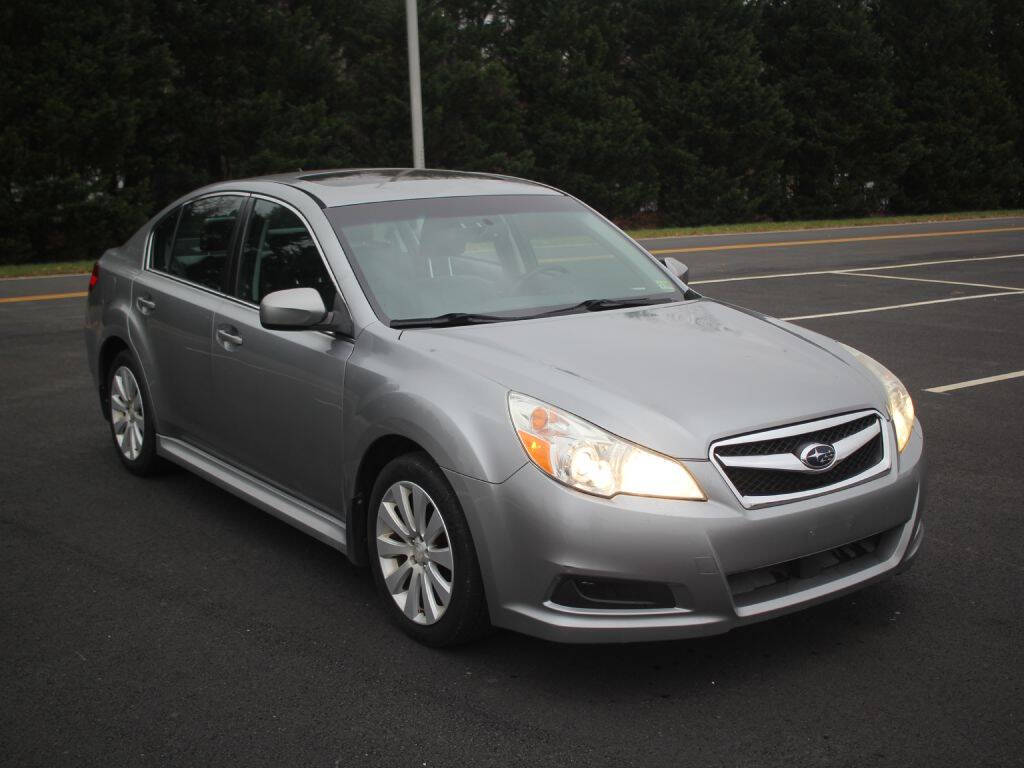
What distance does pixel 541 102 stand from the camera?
28703 millimetres

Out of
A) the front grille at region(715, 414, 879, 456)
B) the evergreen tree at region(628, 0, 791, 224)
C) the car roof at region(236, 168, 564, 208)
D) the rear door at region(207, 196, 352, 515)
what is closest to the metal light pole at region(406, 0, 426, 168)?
the evergreen tree at region(628, 0, 791, 224)

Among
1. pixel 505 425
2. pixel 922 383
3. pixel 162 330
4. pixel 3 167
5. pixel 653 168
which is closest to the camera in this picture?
pixel 505 425

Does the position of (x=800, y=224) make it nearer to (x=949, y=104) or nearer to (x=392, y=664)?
(x=949, y=104)

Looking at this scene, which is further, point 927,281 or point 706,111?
point 706,111

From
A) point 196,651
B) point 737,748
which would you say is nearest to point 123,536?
point 196,651

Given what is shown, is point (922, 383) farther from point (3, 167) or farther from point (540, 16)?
point (540, 16)

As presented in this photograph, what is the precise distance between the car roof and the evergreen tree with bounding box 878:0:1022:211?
30464 millimetres

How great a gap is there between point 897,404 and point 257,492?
2666 mm

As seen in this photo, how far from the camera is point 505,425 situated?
12.3ft

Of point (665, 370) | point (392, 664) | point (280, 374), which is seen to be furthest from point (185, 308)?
point (665, 370)

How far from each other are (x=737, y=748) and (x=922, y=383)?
19.0 ft

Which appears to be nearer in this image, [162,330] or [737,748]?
[737,748]

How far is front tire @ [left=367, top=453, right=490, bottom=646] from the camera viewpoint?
3850 millimetres

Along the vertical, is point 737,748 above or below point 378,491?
below
